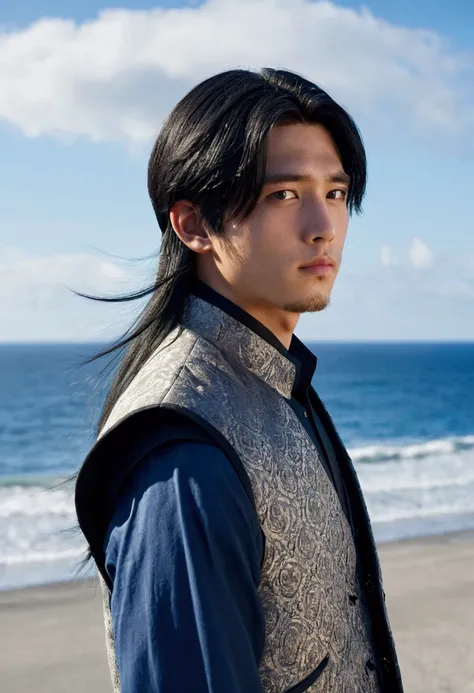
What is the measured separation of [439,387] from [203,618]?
147ft

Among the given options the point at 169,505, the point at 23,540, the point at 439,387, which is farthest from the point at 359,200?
the point at 439,387

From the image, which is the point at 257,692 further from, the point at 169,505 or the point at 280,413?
the point at 280,413

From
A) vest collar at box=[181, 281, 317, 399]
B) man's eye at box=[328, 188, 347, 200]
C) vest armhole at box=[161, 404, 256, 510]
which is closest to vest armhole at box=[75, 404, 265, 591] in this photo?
vest armhole at box=[161, 404, 256, 510]

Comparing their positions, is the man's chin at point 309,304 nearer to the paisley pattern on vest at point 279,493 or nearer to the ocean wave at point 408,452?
the paisley pattern on vest at point 279,493

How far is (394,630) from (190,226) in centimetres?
468

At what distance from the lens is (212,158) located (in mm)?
1288

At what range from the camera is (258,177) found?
125cm

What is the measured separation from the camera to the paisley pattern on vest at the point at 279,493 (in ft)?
3.69

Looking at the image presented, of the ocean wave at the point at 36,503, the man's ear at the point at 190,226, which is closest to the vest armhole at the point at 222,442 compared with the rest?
the man's ear at the point at 190,226

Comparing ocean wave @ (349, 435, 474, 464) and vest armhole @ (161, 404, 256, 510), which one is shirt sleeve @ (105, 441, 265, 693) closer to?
vest armhole @ (161, 404, 256, 510)

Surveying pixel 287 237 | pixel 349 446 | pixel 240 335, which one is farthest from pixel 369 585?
pixel 349 446

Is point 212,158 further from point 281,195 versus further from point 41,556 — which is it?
point 41,556

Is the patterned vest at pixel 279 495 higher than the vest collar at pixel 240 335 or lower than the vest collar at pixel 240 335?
lower

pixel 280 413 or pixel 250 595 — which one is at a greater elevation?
pixel 280 413
